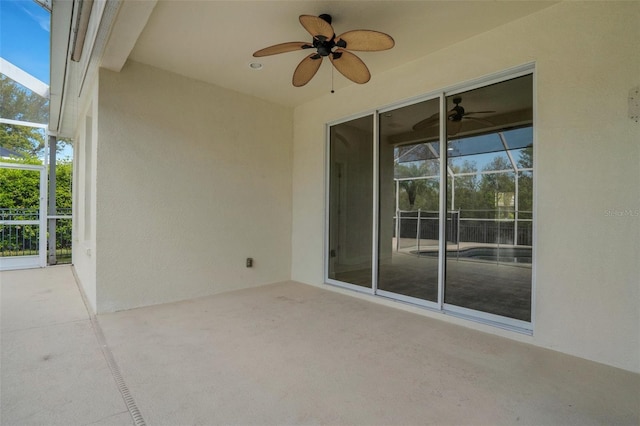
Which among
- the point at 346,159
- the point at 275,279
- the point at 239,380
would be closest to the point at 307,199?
the point at 346,159

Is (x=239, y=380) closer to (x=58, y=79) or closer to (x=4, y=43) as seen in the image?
(x=58, y=79)

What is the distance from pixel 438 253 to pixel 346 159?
1883mm

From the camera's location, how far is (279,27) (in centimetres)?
288

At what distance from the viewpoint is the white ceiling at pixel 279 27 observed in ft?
8.48

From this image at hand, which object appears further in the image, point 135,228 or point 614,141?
point 135,228

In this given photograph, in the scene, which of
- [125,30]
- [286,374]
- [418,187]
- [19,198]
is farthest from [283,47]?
[19,198]

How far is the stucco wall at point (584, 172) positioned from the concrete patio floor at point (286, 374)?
12.2 inches

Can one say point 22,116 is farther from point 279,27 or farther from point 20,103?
point 279,27

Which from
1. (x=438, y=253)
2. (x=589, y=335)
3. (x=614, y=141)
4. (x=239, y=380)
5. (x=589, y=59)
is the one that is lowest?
(x=239, y=380)

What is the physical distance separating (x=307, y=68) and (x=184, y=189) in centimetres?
219

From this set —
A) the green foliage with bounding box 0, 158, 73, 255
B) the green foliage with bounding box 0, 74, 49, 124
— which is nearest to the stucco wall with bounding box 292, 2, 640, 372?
the green foliage with bounding box 0, 74, 49, 124

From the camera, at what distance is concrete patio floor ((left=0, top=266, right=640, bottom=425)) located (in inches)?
68.7

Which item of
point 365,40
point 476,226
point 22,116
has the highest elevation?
point 22,116

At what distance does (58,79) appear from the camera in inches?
161
